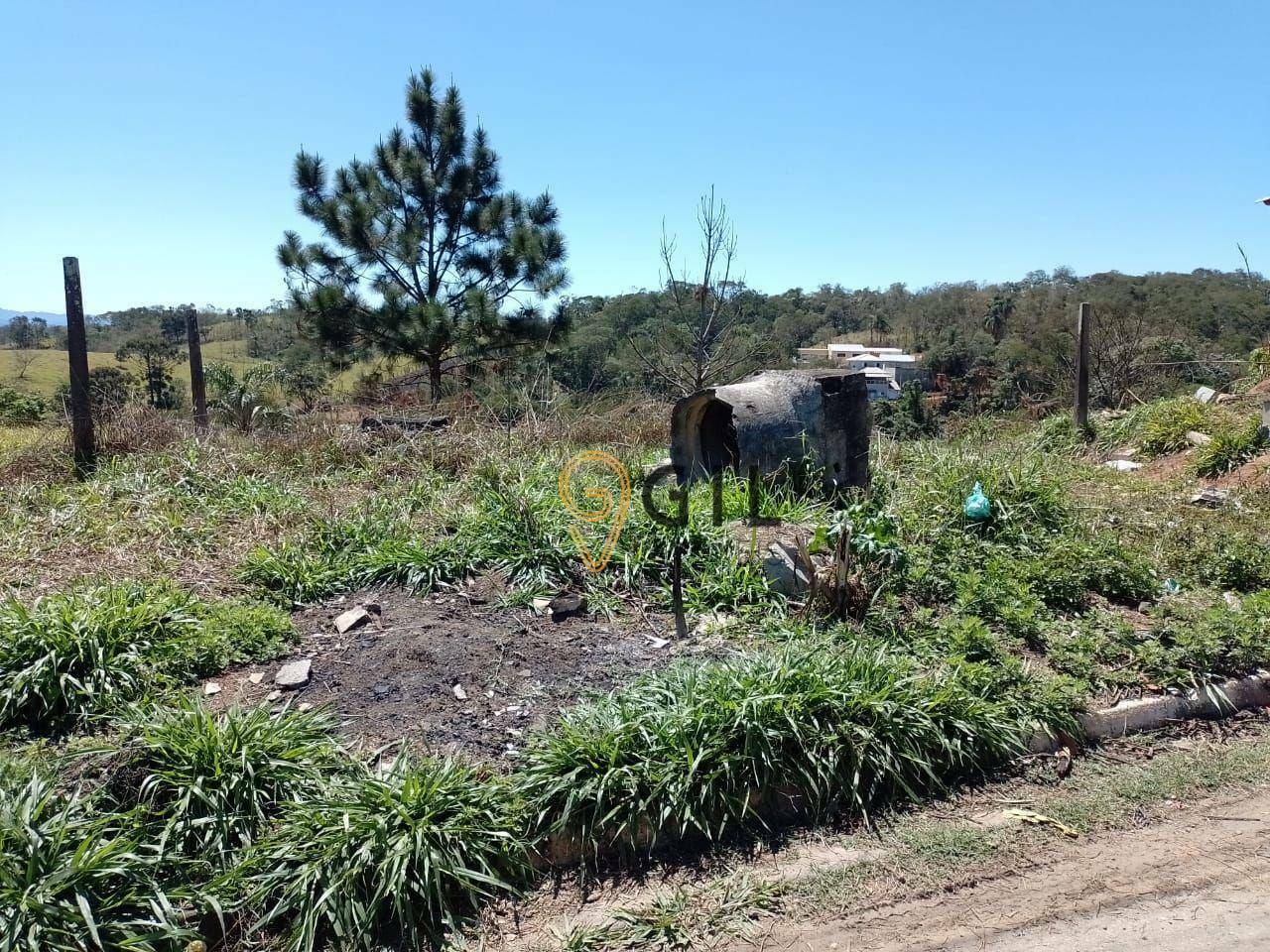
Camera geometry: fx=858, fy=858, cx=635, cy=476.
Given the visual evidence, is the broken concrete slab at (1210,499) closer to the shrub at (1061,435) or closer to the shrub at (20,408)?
the shrub at (1061,435)

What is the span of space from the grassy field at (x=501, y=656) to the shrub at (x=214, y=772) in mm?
13

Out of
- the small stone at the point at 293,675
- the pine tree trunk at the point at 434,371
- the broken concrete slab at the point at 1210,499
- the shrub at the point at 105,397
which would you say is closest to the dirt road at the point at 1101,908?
the small stone at the point at 293,675

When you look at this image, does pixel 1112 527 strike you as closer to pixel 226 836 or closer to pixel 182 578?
pixel 226 836

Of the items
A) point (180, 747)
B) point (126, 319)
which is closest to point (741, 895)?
point (180, 747)

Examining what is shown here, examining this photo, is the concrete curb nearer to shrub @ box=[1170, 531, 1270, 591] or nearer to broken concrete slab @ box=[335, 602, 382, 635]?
shrub @ box=[1170, 531, 1270, 591]

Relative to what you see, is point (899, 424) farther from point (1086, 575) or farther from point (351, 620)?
point (351, 620)

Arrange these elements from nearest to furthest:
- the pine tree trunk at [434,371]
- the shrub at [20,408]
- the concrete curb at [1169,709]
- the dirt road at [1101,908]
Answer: the dirt road at [1101,908], the concrete curb at [1169,709], the shrub at [20,408], the pine tree trunk at [434,371]

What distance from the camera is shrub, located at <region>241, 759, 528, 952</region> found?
8.93 ft

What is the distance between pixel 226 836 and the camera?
2.99 m

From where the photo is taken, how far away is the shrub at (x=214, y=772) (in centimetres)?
298

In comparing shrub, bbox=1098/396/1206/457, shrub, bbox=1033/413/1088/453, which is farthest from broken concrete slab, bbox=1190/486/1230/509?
shrub, bbox=1098/396/1206/457

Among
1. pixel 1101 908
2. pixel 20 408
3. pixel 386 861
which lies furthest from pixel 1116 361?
pixel 20 408

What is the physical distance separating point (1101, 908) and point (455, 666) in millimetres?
2807

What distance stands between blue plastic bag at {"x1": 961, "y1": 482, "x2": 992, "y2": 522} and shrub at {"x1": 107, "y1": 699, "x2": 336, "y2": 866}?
4.22 metres
